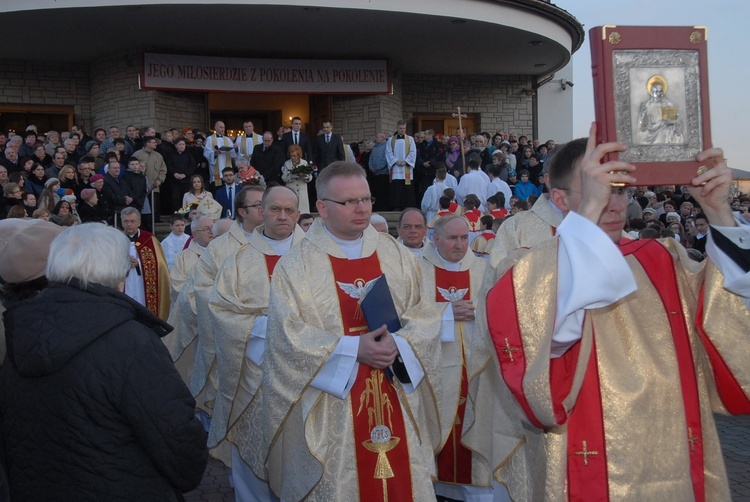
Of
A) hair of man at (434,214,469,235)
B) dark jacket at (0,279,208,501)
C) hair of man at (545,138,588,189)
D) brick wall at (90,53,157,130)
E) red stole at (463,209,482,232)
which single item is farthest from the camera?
brick wall at (90,53,157,130)

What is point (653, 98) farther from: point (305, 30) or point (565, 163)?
point (305, 30)

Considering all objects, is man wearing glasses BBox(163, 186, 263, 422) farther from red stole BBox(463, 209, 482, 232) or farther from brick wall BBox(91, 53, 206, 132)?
brick wall BBox(91, 53, 206, 132)

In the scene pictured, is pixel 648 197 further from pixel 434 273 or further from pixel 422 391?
pixel 422 391

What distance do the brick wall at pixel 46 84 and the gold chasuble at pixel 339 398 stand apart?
747 inches

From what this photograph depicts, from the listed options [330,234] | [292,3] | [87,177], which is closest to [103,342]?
[330,234]

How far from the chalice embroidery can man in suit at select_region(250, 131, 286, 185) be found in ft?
43.5

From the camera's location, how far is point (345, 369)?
13.0ft

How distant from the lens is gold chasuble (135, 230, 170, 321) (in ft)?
31.4

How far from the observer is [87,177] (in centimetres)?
1365

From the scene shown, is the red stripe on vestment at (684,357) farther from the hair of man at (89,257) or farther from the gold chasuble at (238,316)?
the gold chasuble at (238,316)

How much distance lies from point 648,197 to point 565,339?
16193 millimetres

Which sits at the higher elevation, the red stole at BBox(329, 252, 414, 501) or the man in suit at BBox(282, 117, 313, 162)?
the man in suit at BBox(282, 117, 313, 162)

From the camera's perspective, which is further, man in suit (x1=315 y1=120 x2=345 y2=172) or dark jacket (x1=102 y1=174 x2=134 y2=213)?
man in suit (x1=315 y1=120 x2=345 y2=172)

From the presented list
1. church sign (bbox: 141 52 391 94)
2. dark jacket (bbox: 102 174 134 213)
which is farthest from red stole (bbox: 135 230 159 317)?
church sign (bbox: 141 52 391 94)
